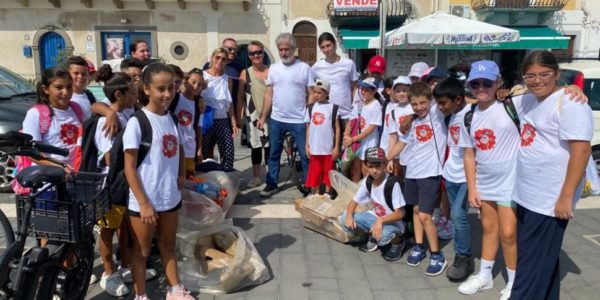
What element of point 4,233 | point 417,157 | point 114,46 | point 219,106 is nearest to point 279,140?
point 219,106

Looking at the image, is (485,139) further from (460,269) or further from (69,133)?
(69,133)

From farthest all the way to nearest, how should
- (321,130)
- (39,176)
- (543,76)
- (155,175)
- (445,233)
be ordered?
(321,130) < (445,233) < (155,175) < (543,76) < (39,176)

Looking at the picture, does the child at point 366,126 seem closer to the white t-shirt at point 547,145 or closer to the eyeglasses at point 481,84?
the eyeglasses at point 481,84

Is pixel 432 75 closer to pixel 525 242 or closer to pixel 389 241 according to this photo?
Answer: pixel 389 241

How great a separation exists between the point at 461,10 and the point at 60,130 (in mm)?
16686

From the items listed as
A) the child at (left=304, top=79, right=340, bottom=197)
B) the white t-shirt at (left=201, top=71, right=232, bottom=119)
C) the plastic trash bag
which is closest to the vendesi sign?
the white t-shirt at (left=201, top=71, right=232, bottom=119)

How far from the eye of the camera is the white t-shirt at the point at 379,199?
13.0ft

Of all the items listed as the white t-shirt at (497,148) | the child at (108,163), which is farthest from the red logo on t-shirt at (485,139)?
the child at (108,163)

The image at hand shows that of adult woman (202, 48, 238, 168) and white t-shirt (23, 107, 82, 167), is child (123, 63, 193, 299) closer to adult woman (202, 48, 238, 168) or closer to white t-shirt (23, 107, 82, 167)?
white t-shirt (23, 107, 82, 167)

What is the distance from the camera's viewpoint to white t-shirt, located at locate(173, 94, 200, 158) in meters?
4.51

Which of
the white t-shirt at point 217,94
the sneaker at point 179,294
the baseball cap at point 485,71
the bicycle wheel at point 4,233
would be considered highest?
the baseball cap at point 485,71

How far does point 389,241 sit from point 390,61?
14.4m

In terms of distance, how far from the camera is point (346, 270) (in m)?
3.79

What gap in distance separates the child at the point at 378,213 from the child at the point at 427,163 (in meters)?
0.18
